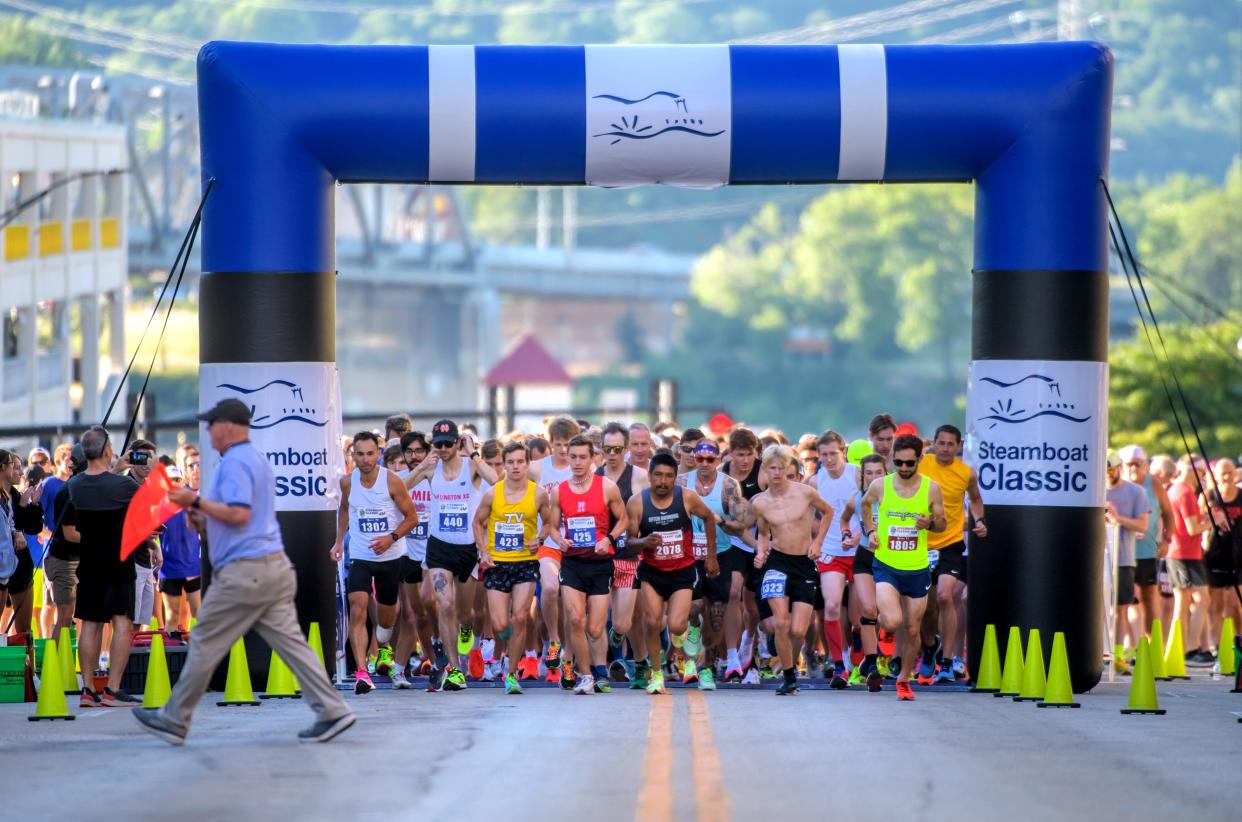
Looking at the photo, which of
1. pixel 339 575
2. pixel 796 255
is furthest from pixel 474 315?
pixel 339 575

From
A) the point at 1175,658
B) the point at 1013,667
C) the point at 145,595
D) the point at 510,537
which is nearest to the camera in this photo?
the point at 1013,667

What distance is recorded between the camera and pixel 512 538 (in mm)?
15844

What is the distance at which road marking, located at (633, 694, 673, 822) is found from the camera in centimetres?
968

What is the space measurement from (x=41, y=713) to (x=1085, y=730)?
679 centimetres

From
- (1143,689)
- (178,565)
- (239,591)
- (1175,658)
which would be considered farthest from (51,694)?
(1175,658)

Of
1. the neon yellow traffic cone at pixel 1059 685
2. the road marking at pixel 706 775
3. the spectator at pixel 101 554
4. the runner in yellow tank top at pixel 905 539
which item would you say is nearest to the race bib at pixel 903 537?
the runner in yellow tank top at pixel 905 539

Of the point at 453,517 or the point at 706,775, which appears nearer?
the point at 706,775

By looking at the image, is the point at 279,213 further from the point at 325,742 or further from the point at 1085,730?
the point at 1085,730

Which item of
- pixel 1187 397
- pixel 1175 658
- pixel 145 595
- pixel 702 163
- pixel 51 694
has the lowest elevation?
pixel 1175 658

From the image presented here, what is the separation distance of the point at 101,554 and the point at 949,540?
6.59 meters

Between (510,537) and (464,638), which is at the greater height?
(510,537)

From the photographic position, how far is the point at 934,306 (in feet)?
383

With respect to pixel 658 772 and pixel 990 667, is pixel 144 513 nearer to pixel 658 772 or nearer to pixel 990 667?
pixel 658 772

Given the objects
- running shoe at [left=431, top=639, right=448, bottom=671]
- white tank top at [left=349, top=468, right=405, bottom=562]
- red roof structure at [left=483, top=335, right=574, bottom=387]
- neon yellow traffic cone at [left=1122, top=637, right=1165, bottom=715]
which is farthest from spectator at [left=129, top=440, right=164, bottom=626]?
red roof structure at [left=483, top=335, right=574, bottom=387]
